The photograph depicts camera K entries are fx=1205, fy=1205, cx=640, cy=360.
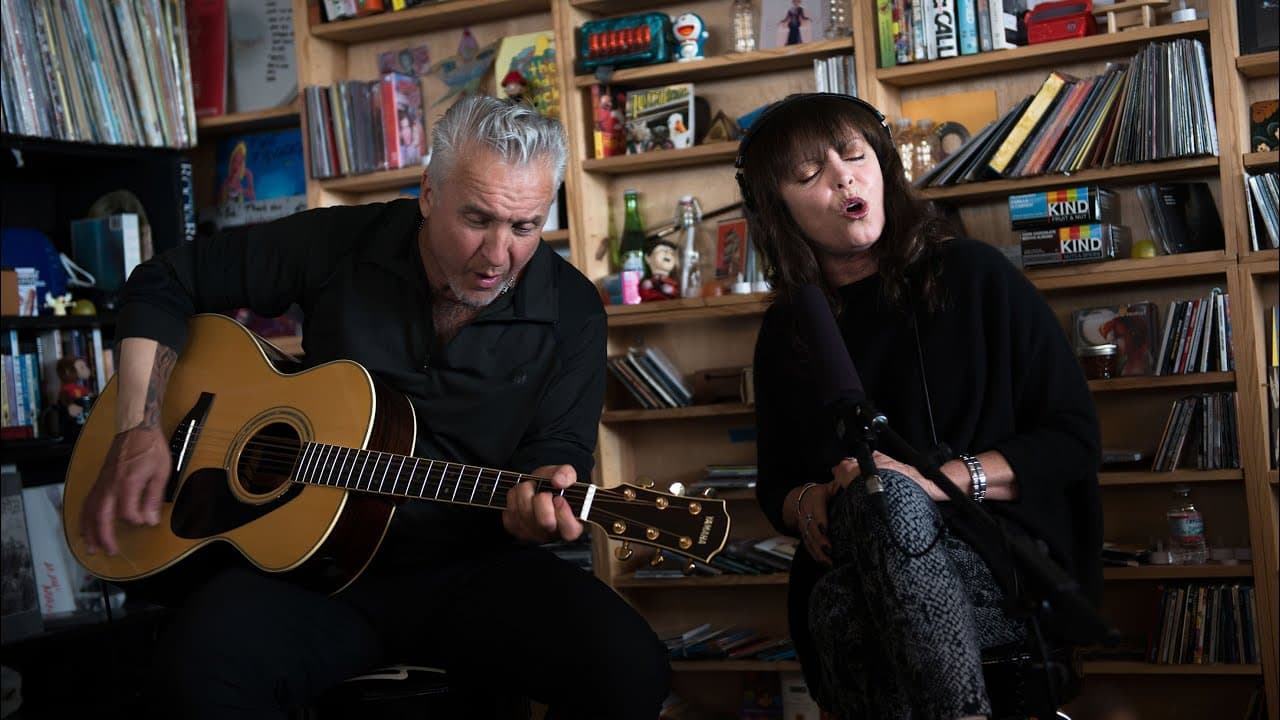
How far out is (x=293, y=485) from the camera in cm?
191

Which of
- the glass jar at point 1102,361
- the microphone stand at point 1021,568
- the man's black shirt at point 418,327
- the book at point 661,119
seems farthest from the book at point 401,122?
the microphone stand at point 1021,568

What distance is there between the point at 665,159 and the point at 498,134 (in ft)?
4.35

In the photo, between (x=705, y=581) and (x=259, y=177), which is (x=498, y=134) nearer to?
(x=705, y=581)

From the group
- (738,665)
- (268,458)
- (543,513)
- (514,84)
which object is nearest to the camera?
(543,513)

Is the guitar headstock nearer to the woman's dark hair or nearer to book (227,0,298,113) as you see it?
the woman's dark hair

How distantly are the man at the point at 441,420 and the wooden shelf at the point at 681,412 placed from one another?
105 cm

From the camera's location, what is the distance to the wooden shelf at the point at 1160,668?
270 cm

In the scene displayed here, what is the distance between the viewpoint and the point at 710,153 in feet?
10.7

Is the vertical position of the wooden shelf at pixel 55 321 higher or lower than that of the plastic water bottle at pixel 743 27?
lower

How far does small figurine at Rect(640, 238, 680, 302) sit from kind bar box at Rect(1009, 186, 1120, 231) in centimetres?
93

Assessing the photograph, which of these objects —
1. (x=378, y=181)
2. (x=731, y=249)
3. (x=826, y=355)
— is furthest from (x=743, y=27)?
(x=826, y=355)

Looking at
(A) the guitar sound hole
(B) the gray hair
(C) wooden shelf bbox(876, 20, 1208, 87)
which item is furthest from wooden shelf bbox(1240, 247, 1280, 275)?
(A) the guitar sound hole

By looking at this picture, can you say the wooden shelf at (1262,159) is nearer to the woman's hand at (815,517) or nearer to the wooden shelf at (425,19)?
the woman's hand at (815,517)

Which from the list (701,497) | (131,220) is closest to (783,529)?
Answer: (701,497)
